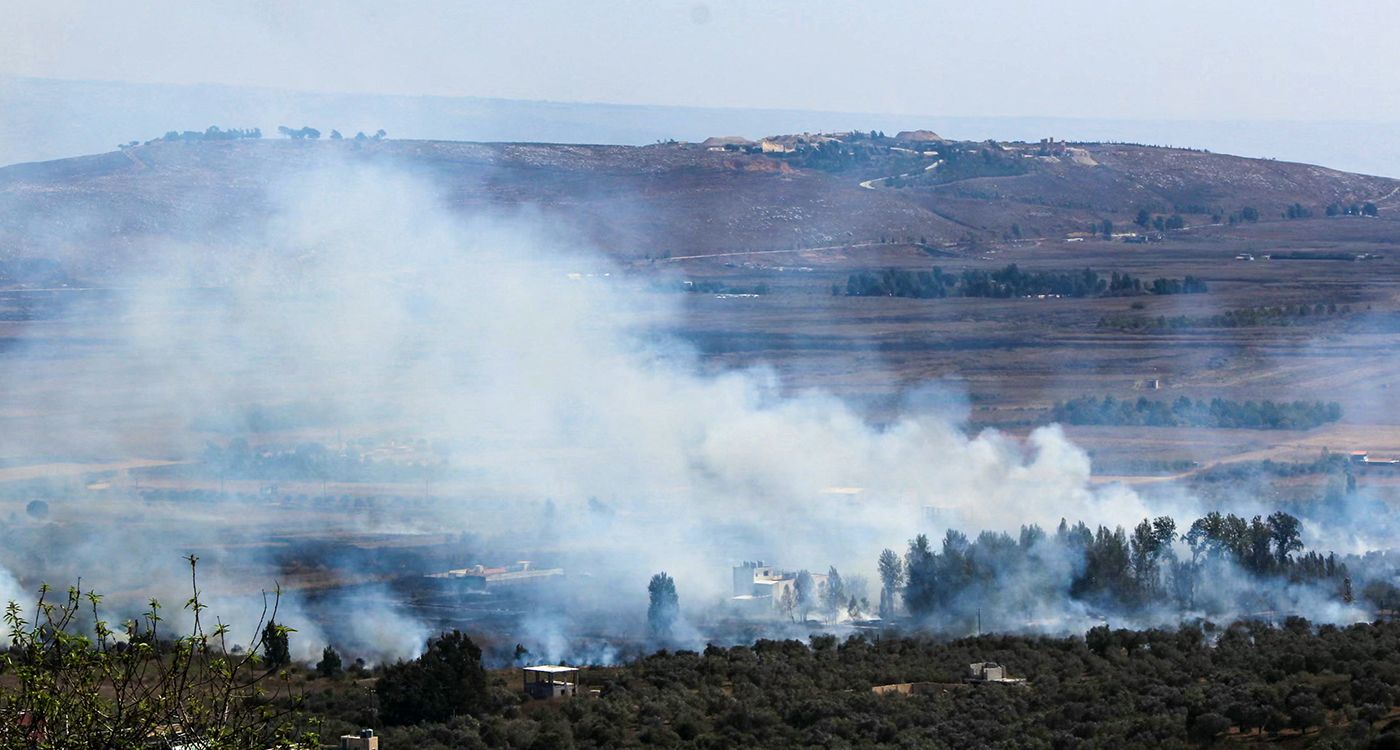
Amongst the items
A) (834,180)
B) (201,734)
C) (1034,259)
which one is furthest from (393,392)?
(834,180)

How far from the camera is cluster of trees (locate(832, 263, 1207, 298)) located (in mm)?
128250

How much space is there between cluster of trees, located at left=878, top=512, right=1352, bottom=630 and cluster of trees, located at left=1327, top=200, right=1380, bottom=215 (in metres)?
121

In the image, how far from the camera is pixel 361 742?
114 feet

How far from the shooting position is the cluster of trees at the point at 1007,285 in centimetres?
12825

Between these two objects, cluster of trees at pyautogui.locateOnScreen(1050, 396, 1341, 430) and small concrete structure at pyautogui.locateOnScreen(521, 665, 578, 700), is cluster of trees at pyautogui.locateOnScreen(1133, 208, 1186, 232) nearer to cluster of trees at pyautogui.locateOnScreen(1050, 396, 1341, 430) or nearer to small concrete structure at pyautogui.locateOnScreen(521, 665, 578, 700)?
cluster of trees at pyautogui.locateOnScreen(1050, 396, 1341, 430)

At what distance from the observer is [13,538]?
6344 centimetres

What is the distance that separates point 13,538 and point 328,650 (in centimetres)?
1973

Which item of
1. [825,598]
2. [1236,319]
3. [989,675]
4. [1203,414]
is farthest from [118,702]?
[1236,319]

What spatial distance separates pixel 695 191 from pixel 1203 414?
74.6 metres

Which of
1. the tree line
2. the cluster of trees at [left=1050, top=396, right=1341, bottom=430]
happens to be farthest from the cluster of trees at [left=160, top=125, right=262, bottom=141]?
the cluster of trees at [left=1050, top=396, right=1341, bottom=430]

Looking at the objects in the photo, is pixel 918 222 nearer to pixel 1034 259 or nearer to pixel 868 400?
pixel 1034 259

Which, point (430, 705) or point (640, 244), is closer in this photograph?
point (430, 705)

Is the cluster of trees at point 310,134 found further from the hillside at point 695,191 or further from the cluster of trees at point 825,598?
the cluster of trees at point 825,598

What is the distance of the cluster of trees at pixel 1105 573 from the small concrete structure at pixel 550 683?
47.7 ft
